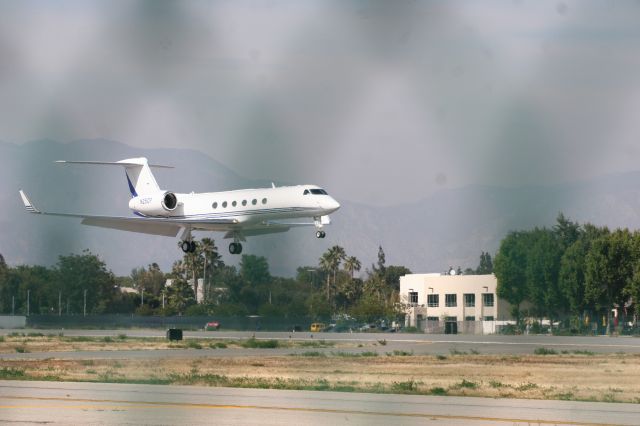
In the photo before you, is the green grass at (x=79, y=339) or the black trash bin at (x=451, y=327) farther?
the black trash bin at (x=451, y=327)

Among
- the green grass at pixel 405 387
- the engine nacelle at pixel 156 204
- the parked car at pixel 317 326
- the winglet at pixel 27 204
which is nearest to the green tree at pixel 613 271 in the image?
the green grass at pixel 405 387

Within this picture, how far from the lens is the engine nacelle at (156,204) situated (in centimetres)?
7281

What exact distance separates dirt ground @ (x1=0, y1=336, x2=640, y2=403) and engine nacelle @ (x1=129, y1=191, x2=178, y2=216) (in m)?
15.4

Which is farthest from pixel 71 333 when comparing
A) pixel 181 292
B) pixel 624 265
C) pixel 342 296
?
pixel 624 265

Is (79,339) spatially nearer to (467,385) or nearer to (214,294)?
(214,294)

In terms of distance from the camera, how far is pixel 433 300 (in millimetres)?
127375

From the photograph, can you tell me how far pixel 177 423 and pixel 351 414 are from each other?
4.19 m

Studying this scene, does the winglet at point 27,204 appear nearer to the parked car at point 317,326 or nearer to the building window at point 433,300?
the parked car at point 317,326

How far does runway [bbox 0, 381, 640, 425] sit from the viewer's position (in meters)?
21.6

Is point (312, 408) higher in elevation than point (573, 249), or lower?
lower

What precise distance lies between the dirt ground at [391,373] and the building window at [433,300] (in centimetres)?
6192

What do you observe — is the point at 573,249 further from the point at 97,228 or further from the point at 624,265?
the point at 624,265

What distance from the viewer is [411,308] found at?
5458 inches

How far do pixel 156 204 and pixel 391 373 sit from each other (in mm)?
34092
